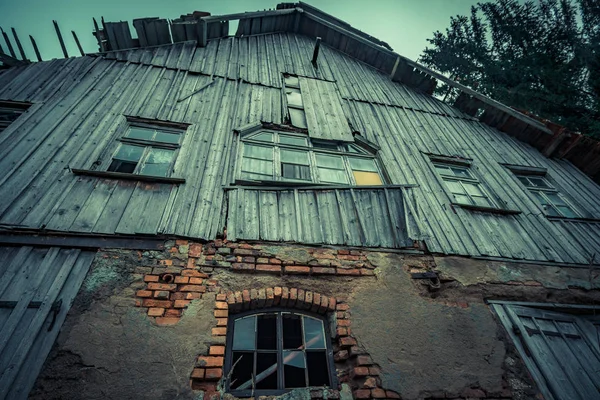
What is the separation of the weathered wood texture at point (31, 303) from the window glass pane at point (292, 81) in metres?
6.21

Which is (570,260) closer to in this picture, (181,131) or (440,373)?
(440,373)

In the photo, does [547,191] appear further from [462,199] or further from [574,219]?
[462,199]

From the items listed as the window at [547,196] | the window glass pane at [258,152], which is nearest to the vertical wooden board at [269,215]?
the window glass pane at [258,152]

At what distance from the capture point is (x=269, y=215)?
4.22 meters

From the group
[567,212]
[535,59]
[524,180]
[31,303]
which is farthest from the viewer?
[535,59]

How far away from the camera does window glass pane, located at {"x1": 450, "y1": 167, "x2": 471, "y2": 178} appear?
6.54 meters

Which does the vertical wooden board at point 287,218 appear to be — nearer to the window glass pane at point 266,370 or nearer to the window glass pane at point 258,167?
the window glass pane at point 258,167

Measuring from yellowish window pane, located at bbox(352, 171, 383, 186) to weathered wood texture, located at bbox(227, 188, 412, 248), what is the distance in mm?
751

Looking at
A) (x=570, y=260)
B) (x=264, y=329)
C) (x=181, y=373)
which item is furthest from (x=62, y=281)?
(x=570, y=260)

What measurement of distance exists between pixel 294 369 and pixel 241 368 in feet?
1.80

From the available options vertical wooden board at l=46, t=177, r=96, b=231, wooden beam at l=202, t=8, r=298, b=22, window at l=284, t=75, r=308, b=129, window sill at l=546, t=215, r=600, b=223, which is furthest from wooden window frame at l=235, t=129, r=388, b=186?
wooden beam at l=202, t=8, r=298, b=22

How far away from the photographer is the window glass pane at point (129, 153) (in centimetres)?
471

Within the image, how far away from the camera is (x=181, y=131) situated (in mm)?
5504

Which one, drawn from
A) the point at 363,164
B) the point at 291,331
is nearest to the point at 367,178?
the point at 363,164
